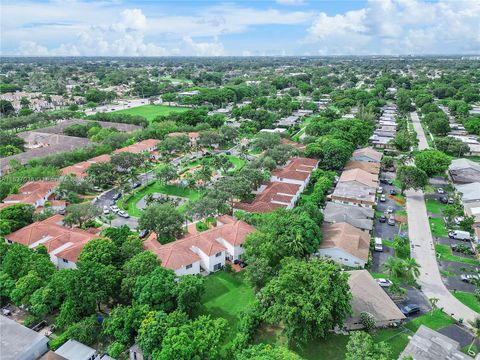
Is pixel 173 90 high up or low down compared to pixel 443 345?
up

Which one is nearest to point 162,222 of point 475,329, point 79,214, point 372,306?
point 79,214

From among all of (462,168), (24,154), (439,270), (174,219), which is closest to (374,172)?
(462,168)

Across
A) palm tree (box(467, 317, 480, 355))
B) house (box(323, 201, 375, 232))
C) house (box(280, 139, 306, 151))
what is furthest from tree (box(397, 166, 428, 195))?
palm tree (box(467, 317, 480, 355))

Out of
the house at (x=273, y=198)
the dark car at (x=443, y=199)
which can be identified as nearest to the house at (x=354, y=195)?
the house at (x=273, y=198)

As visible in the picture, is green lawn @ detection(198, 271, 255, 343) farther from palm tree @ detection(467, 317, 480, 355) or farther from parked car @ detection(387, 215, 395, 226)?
parked car @ detection(387, 215, 395, 226)

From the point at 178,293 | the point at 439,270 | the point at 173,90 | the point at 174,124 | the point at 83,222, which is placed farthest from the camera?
the point at 173,90

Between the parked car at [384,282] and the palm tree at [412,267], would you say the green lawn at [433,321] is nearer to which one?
the palm tree at [412,267]

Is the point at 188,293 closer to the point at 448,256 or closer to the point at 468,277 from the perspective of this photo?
the point at 468,277

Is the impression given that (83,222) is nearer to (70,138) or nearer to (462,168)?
(70,138)
